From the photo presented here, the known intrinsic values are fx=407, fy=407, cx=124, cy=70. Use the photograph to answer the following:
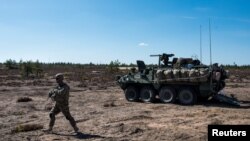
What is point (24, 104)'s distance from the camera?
20500 mm

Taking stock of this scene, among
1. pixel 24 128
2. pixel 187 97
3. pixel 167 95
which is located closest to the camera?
pixel 24 128

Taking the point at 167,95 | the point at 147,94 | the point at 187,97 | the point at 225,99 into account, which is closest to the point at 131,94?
the point at 147,94

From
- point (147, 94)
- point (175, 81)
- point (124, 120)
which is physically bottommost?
point (124, 120)

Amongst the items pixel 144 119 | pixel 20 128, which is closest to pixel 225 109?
pixel 144 119

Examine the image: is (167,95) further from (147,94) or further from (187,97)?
(147,94)

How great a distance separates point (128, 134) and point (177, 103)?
8275mm

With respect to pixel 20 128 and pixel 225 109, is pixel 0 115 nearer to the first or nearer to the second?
pixel 20 128

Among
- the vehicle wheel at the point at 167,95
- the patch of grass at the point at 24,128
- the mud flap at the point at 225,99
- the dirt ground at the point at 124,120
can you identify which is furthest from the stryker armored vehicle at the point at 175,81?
the patch of grass at the point at 24,128

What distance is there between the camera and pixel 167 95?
20078mm

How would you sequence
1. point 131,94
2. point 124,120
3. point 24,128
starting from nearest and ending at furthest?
point 24,128
point 124,120
point 131,94

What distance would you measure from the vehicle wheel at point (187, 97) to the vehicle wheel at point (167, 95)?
0.36m

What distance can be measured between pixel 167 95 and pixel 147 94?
1294 millimetres

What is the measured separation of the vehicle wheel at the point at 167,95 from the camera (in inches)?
779

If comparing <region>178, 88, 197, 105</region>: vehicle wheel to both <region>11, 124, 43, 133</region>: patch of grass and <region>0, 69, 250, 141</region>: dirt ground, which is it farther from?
<region>11, 124, 43, 133</region>: patch of grass
